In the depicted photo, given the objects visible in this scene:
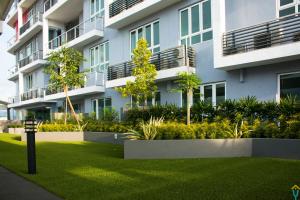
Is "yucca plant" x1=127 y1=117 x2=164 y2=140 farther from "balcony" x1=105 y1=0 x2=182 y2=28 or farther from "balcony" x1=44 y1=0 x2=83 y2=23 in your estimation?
"balcony" x1=44 y1=0 x2=83 y2=23

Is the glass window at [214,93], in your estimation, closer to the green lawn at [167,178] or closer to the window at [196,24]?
the window at [196,24]

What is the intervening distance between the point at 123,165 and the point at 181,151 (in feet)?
6.86

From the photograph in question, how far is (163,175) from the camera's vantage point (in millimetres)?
7750

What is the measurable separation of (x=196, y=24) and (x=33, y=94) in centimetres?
2447

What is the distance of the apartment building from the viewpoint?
42.4 feet

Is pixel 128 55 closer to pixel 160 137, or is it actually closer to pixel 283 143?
pixel 160 137

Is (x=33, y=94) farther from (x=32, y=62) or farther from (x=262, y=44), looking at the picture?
(x=262, y=44)

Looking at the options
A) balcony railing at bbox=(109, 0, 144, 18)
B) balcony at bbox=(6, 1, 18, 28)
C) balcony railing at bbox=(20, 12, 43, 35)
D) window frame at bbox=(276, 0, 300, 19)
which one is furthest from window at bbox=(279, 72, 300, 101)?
balcony at bbox=(6, 1, 18, 28)

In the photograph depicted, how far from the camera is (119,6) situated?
21.2m

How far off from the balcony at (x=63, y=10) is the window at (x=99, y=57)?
540 cm

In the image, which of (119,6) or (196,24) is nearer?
(196,24)

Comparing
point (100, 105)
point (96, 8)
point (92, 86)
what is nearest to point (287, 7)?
point (92, 86)

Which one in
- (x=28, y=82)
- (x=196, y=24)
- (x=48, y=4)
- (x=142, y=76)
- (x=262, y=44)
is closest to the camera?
(x=262, y=44)

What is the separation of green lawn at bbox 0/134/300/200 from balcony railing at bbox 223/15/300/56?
5325 millimetres
